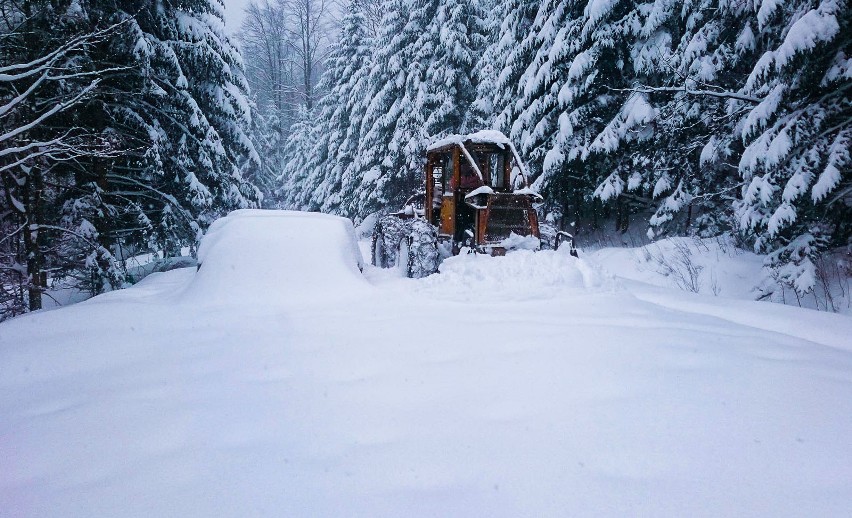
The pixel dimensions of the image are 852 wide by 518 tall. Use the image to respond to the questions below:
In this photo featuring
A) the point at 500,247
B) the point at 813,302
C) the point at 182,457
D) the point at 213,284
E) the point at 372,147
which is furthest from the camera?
the point at 372,147

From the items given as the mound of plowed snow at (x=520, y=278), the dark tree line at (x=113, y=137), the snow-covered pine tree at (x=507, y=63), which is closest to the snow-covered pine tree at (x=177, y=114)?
the dark tree line at (x=113, y=137)

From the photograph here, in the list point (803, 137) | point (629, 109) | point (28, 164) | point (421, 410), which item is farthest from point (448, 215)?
point (28, 164)

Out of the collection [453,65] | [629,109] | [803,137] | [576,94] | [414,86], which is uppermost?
[453,65]

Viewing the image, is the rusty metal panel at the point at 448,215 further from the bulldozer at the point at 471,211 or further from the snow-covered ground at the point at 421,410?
the snow-covered ground at the point at 421,410

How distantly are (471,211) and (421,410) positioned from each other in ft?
24.5

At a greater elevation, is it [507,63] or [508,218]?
[507,63]

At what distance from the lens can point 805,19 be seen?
6230 mm

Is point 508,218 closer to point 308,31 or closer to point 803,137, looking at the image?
point 803,137

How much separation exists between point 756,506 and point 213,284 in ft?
18.7

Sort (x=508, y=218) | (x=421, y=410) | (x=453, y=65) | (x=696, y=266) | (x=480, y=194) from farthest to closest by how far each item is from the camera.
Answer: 1. (x=453, y=65)
2. (x=508, y=218)
3. (x=696, y=266)
4. (x=480, y=194)
5. (x=421, y=410)

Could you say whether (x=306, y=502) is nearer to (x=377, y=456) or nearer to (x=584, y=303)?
(x=377, y=456)

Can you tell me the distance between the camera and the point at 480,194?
8.97 metres

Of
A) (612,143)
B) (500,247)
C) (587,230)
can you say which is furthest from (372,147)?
(500,247)

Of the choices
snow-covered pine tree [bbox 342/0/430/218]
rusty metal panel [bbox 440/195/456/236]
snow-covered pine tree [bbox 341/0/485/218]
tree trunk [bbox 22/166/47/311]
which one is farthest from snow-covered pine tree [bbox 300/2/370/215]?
tree trunk [bbox 22/166/47/311]
